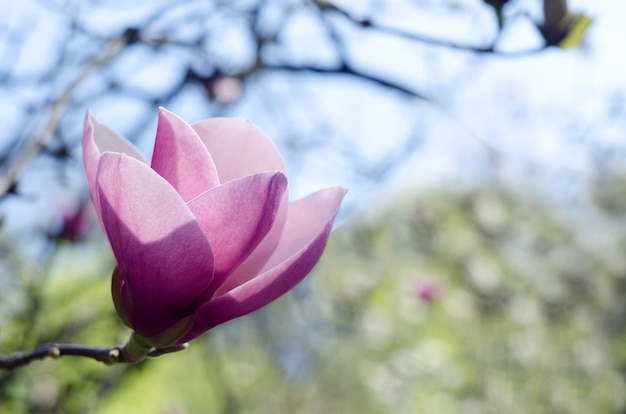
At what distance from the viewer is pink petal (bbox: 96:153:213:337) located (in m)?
0.32

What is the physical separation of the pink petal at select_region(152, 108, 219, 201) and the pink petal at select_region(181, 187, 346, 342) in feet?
0.20

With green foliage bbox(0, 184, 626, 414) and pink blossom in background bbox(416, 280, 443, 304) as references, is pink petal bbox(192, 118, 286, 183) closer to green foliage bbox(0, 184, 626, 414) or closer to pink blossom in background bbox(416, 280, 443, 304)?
green foliage bbox(0, 184, 626, 414)

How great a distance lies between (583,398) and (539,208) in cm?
102

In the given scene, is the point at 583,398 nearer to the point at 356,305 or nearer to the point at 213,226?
the point at 356,305

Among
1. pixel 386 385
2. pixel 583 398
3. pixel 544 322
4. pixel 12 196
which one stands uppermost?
pixel 12 196

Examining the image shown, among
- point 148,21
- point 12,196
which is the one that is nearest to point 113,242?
point 12,196

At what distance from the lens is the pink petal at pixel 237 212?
0.34 m

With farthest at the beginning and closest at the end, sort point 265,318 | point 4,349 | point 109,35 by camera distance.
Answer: point 265,318 < point 4,349 < point 109,35

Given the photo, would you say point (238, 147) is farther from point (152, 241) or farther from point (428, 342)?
point (428, 342)

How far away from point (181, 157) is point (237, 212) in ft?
0.17

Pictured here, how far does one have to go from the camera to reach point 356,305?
280 cm

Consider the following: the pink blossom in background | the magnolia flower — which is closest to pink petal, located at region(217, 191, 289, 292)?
the magnolia flower

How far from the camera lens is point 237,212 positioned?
34 cm

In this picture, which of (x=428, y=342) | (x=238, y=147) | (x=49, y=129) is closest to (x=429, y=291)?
(x=428, y=342)
